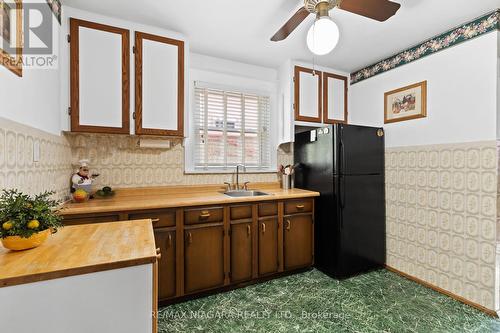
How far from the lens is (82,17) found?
6.25ft

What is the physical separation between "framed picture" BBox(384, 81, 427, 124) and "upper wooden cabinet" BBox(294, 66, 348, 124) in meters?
0.54

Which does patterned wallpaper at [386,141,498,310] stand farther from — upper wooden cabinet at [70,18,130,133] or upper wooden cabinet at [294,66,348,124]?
upper wooden cabinet at [70,18,130,133]

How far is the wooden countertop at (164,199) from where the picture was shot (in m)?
1.71

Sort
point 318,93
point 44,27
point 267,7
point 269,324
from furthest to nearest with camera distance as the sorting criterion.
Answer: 1. point 318,93
2. point 267,7
3. point 269,324
4. point 44,27

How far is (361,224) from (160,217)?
2003mm

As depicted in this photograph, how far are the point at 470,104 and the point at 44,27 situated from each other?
3.27 meters

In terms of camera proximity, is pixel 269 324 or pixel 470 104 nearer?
pixel 269 324

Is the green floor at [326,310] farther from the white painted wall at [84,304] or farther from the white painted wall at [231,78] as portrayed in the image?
the white painted wall at [231,78]

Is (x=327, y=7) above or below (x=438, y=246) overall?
above

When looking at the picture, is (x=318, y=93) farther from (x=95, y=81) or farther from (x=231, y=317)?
(x=231, y=317)

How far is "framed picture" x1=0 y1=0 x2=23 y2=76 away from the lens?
110cm

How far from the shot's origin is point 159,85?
85.0 inches

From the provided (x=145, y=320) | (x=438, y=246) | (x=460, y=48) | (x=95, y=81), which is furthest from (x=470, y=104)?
(x=95, y=81)

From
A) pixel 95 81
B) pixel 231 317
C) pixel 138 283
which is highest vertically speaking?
pixel 95 81
